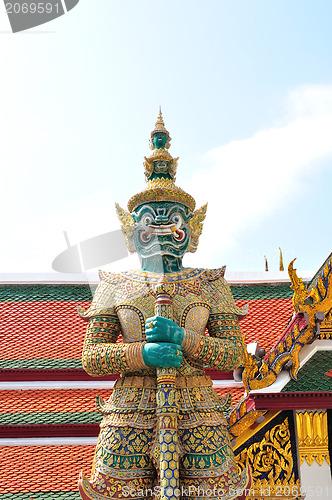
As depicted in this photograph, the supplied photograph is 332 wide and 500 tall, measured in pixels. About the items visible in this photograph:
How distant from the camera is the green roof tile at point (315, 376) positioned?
5.18m

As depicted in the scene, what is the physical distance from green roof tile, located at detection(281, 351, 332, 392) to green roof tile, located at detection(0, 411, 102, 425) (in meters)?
2.33

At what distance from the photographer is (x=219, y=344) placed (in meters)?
4.52

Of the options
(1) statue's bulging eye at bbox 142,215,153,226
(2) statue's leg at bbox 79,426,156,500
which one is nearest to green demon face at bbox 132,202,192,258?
(1) statue's bulging eye at bbox 142,215,153,226

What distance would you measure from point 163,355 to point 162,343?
102 millimetres

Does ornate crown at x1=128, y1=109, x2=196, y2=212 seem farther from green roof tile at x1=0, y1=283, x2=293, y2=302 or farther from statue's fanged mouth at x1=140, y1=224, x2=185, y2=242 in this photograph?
green roof tile at x1=0, y1=283, x2=293, y2=302

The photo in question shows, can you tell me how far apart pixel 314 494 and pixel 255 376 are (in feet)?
4.18

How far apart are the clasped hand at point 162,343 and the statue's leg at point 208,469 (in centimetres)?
64

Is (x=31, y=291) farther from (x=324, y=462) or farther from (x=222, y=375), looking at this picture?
(x=324, y=462)

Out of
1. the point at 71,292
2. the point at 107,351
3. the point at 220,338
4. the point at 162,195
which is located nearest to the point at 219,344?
the point at 220,338

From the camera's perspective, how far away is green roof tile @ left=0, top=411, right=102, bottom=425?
5.99m

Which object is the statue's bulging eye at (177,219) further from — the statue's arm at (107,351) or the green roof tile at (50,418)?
the green roof tile at (50,418)

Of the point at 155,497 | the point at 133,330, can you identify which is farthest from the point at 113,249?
the point at 155,497

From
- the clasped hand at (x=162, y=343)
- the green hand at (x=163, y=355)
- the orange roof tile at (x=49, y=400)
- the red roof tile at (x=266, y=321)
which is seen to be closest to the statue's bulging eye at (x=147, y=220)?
the clasped hand at (x=162, y=343)

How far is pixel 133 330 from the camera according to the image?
463 centimetres
